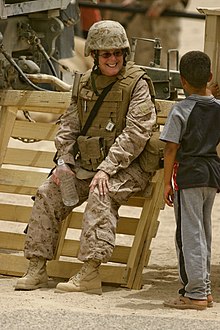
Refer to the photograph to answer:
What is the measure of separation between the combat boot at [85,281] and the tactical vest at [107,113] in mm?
609

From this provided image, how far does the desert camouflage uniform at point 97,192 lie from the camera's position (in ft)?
27.1

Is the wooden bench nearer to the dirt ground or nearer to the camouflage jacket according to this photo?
the dirt ground

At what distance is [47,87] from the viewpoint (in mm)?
Result: 10758

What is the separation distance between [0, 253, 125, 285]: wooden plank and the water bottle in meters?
0.56

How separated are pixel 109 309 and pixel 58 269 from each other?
3.19 ft

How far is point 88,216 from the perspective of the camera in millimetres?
8273

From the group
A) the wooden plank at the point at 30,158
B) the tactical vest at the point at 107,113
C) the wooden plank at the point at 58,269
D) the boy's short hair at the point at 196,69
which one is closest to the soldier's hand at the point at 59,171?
the tactical vest at the point at 107,113

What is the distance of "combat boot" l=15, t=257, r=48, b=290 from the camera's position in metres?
8.50

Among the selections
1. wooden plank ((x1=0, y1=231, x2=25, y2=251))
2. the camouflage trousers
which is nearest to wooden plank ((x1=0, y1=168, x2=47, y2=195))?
wooden plank ((x1=0, y1=231, x2=25, y2=251))

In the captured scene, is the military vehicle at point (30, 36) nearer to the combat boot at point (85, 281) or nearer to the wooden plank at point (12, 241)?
the wooden plank at point (12, 241)

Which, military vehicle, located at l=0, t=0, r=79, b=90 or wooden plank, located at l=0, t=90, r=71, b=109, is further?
military vehicle, located at l=0, t=0, r=79, b=90

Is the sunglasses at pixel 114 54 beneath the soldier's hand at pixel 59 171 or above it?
above

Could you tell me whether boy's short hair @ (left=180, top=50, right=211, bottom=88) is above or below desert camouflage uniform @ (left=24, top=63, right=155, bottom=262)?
above

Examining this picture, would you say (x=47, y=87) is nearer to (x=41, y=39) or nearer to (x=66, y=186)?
(x=41, y=39)
